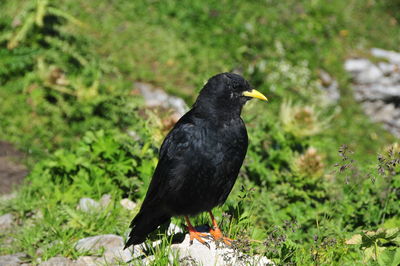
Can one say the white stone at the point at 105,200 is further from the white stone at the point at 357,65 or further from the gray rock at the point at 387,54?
the gray rock at the point at 387,54

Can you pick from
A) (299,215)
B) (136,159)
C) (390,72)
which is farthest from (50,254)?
(390,72)

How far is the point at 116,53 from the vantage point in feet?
A: 28.2

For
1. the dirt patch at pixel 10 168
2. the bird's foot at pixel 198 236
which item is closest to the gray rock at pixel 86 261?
the bird's foot at pixel 198 236

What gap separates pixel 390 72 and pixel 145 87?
4.95 meters

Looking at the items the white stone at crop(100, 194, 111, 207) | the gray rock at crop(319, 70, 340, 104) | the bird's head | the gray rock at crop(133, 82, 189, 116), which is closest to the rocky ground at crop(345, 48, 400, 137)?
the gray rock at crop(319, 70, 340, 104)

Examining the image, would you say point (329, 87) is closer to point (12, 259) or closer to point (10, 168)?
point (10, 168)

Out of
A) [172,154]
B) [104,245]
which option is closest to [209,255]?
[172,154]

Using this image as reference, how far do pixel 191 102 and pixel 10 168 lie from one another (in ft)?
10.4

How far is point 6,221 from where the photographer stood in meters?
4.78

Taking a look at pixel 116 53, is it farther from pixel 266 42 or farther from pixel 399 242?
pixel 399 242

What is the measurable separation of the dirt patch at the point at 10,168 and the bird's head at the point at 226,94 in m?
2.80

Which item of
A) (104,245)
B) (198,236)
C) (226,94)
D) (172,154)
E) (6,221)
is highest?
(226,94)

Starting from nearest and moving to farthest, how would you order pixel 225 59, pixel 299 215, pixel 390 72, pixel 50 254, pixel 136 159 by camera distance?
pixel 50 254 → pixel 299 215 → pixel 136 159 → pixel 225 59 → pixel 390 72

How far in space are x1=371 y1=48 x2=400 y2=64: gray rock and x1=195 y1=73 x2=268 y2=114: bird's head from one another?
277 inches
